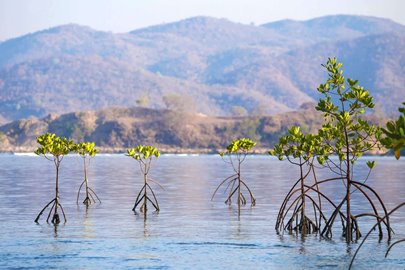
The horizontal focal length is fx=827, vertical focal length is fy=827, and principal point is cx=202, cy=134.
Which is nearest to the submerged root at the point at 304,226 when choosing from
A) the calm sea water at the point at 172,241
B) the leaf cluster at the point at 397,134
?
the calm sea water at the point at 172,241

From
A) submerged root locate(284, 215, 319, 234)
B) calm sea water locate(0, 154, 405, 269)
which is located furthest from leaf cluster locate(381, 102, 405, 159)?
submerged root locate(284, 215, 319, 234)

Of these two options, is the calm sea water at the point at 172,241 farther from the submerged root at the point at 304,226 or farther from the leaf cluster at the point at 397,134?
the leaf cluster at the point at 397,134

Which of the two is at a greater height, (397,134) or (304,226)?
(397,134)

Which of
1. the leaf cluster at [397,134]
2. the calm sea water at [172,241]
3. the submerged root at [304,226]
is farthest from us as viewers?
the submerged root at [304,226]

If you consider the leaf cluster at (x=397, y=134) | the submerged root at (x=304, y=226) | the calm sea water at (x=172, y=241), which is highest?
the leaf cluster at (x=397, y=134)

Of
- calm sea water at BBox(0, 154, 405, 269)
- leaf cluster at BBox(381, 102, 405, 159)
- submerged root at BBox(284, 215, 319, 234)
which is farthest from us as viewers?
submerged root at BBox(284, 215, 319, 234)

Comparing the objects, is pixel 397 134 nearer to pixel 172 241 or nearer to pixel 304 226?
pixel 172 241

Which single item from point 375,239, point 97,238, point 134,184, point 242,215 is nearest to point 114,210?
point 242,215

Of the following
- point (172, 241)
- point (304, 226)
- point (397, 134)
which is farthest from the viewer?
point (304, 226)

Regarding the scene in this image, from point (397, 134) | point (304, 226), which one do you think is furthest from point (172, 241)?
point (397, 134)

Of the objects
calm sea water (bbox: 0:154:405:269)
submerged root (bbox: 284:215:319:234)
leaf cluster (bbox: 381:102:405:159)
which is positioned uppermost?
leaf cluster (bbox: 381:102:405:159)

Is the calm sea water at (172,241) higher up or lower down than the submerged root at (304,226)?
lower down

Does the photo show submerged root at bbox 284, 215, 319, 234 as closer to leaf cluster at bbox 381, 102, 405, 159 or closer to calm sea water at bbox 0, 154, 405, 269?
calm sea water at bbox 0, 154, 405, 269

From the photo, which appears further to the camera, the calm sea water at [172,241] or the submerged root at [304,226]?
the submerged root at [304,226]
